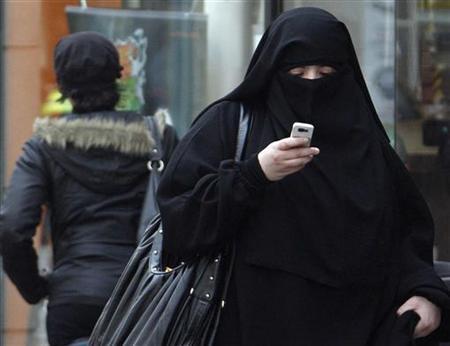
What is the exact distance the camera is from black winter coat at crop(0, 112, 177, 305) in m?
4.62

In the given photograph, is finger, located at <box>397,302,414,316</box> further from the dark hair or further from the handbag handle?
the dark hair

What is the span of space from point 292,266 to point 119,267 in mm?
1372

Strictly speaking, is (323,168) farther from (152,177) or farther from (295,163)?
(152,177)

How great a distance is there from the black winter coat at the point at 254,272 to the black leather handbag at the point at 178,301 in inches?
1.3

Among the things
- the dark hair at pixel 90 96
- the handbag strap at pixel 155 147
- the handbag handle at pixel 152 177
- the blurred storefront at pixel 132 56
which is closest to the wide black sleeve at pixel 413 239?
the handbag handle at pixel 152 177

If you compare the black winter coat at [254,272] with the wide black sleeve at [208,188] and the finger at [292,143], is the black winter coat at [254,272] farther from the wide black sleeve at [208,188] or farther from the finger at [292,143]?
the finger at [292,143]

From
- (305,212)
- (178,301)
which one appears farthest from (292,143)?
(178,301)

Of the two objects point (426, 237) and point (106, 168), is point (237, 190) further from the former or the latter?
point (106, 168)

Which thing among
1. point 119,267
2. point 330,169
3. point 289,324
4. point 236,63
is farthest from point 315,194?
point 236,63

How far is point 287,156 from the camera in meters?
3.24

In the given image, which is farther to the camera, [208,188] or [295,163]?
[208,188]

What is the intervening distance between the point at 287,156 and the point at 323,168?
26cm

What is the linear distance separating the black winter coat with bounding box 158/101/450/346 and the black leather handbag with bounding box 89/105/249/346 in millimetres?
32

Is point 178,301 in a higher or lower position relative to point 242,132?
lower
